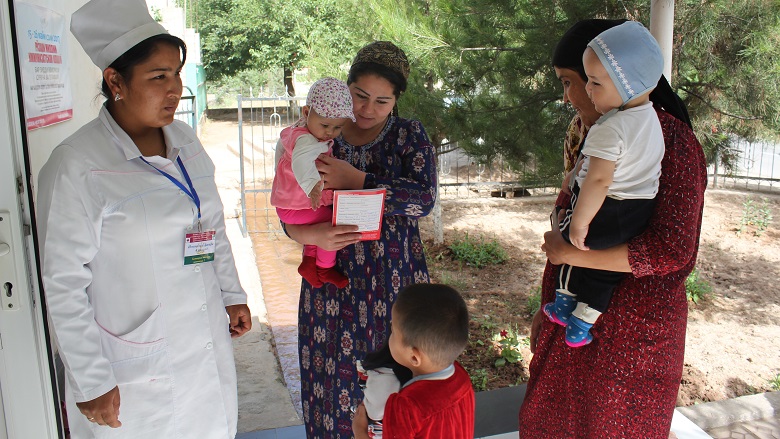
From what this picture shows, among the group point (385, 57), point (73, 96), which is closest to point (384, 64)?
point (385, 57)

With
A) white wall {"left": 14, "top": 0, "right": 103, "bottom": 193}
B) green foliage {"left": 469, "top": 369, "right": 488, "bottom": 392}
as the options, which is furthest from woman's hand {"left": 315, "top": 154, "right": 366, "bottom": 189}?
green foliage {"left": 469, "top": 369, "right": 488, "bottom": 392}

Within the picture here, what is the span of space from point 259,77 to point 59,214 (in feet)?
88.9

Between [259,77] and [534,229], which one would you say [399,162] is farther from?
[259,77]

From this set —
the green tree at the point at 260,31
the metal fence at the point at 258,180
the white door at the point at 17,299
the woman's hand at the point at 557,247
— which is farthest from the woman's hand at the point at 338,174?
the green tree at the point at 260,31

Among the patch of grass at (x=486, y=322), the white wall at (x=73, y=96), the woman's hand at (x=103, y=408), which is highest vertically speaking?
the white wall at (x=73, y=96)

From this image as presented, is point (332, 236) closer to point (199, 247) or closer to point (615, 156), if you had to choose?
point (199, 247)

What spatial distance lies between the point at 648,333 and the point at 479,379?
2433mm

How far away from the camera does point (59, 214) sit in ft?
5.40

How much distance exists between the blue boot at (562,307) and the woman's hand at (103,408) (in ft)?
4.19

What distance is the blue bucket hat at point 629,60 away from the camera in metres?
1.75

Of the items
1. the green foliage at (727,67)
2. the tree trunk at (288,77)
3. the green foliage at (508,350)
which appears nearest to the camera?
the green foliage at (727,67)

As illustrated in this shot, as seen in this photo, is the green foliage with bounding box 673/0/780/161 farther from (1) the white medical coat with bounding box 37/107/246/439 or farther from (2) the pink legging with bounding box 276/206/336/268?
(1) the white medical coat with bounding box 37/107/246/439

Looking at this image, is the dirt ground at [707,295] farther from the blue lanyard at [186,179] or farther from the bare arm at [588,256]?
the blue lanyard at [186,179]

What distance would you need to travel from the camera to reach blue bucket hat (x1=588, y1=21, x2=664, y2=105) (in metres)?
1.75
